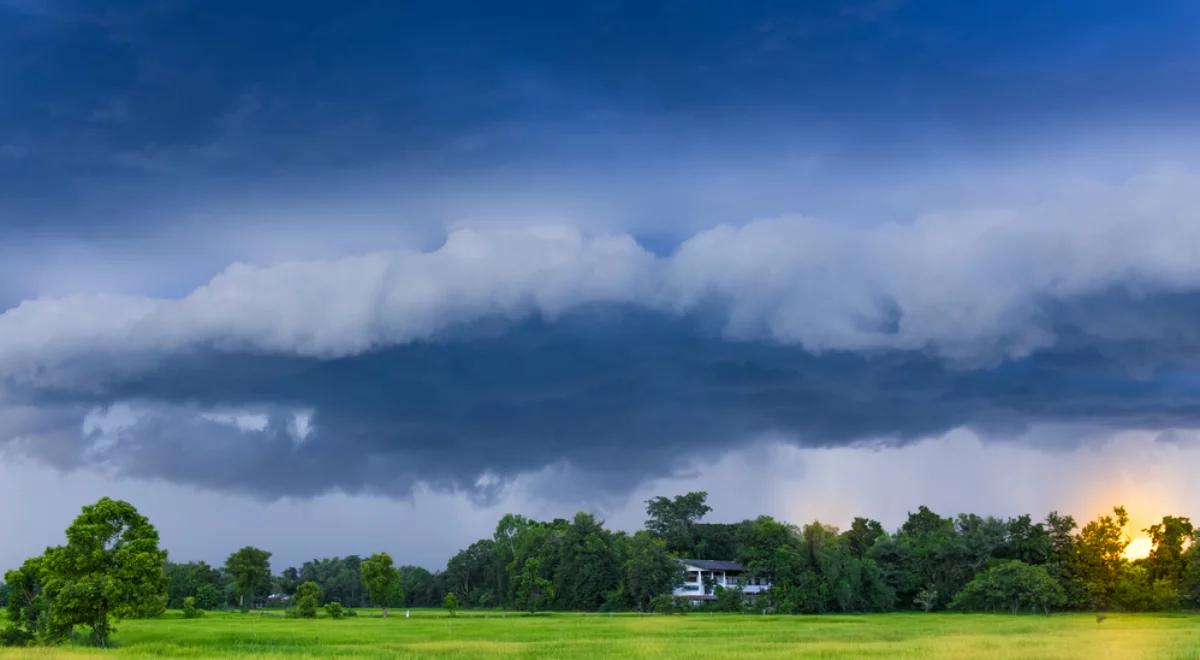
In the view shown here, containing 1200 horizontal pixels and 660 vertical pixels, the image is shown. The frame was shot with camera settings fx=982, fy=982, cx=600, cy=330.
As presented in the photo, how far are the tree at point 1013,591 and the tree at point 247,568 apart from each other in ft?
282

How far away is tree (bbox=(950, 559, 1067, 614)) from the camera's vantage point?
3837 inches

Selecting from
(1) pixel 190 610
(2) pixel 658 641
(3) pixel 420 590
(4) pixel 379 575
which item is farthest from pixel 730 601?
(3) pixel 420 590

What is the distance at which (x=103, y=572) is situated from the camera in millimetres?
55594

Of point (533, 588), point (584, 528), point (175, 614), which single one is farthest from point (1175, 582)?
point (175, 614)

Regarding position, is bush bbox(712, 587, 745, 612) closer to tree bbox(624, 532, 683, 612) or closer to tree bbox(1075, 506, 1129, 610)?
tree bbox(624, 532, 683, 612)

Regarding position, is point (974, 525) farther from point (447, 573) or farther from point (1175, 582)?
point (447, 573)

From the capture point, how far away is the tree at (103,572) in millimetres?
53156

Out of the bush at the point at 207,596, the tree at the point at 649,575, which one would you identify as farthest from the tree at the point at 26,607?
the bush at the point at 207,596

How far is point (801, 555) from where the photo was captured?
106062 mm

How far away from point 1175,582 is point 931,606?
986 inches

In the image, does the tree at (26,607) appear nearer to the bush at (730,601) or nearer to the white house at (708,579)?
the bush at (730,601)

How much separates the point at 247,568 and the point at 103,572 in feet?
250

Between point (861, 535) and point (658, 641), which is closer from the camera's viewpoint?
point (658, 641)

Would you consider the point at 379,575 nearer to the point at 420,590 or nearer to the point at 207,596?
the point at 207,596
